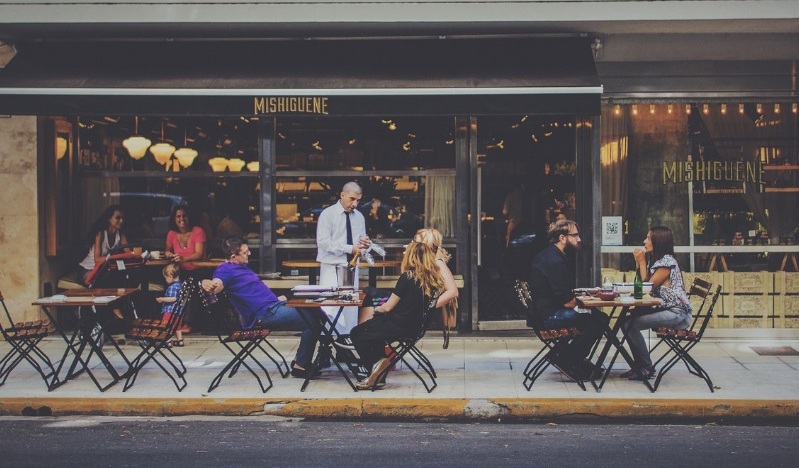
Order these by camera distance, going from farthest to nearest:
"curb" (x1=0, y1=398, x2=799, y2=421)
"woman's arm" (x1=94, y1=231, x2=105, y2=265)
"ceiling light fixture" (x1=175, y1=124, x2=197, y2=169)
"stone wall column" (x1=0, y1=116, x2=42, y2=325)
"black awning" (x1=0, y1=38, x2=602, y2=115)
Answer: "ceiling light fixture" (x1=175, y1=124, x2=197, y2=169), "woman's arm" (x1=94, y1=231, x2=105, y2=265), "stone wall column" (x1=0, y1=116, x2=42, y2=325), "black awning" (x1=0, y1=38, x2=602, y2=115), "curb" (x1=0, y1=398, x2=799, y2=421)

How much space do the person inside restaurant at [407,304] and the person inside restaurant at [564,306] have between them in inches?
38.4

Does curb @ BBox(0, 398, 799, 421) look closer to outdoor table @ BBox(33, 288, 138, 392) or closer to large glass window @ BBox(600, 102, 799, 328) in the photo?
outdoor table @ BBox(33, 288, 138, 392)

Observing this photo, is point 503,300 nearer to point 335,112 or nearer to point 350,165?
point 350,165

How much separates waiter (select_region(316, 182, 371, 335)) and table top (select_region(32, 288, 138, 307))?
2.09 meters

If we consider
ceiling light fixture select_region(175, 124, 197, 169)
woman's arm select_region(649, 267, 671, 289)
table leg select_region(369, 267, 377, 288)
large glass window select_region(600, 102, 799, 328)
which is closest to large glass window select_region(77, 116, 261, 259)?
ceiling light fixture select_region(175, 124, 197, 169)

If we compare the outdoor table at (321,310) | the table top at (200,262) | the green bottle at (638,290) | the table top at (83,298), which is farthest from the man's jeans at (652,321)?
the table top at (200,262)

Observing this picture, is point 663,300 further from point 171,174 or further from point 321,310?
point 171,174

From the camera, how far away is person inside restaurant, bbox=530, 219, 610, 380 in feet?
29.1

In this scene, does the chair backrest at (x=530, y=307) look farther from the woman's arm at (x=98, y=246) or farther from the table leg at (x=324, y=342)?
the woman's arm at (x=98, y=246)

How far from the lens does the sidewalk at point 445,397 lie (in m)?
8.25

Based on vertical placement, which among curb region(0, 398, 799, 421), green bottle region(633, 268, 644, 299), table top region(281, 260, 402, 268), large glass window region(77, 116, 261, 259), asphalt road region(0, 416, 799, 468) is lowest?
asphalt road region(0, 416, 799, 468)

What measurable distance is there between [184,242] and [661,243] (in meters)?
5.88

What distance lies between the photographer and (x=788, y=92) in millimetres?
11570

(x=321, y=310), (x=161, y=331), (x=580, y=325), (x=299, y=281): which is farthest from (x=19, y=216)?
(x=580, y=325)
